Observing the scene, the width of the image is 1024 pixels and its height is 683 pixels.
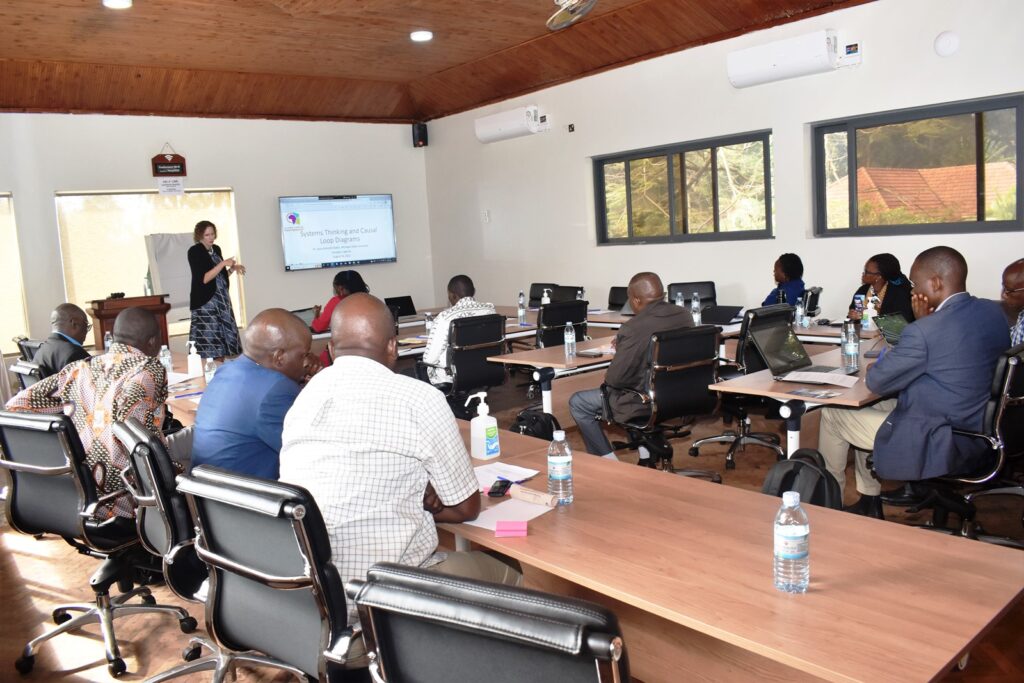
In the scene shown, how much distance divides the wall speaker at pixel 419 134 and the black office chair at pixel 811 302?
21.2 ft

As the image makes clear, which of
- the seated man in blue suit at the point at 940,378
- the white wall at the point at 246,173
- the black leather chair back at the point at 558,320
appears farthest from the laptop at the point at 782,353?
the white wall at the point at 246,173

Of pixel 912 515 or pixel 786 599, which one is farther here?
pixel 912 515

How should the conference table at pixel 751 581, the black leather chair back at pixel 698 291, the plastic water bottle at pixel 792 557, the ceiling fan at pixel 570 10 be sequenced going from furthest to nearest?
the black leather chair back at pixel 698 291
the ceiling fan at pixel 570 10
the plastic water bottle at pixel 792 557
the conference table at pixel 751 581

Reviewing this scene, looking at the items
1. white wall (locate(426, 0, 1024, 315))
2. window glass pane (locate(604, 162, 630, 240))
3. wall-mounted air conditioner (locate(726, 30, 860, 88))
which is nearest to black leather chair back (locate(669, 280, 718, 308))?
white wall (locate(426, 0, 1024, 315))

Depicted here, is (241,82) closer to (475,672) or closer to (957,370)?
(957,370)

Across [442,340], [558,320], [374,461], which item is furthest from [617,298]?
[374,461]

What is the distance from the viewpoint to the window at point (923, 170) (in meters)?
6.20

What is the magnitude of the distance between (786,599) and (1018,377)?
234 centimetres

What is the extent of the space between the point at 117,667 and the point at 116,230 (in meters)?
7.40

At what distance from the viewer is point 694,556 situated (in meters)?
1.96

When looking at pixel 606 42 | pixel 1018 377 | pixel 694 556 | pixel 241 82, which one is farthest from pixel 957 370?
pixel 241 82

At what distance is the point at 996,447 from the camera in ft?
11.1

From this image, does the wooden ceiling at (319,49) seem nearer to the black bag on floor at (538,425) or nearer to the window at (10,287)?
the window at (10,287)

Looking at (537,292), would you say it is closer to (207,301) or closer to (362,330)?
(207,301)
